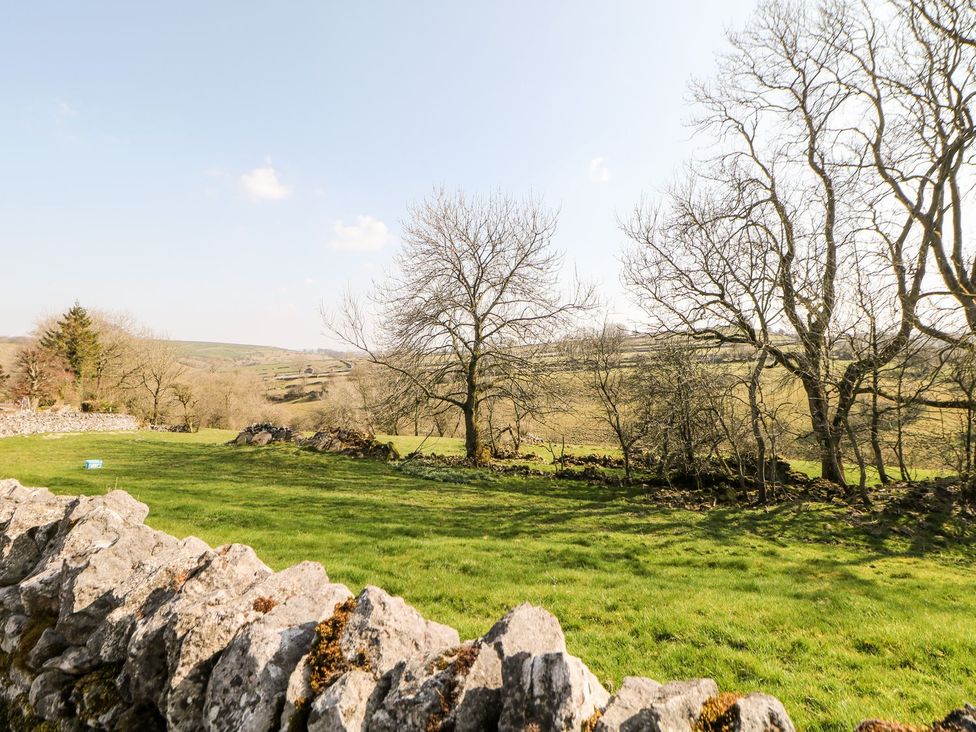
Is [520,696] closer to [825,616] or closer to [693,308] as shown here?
[825,616]

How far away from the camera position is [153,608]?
10.8 feet

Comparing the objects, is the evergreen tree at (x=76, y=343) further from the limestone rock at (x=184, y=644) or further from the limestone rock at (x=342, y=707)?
the limestone rock at (x=342, y=707)

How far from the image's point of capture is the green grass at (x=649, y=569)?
4.67 m

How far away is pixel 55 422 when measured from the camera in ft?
92.8

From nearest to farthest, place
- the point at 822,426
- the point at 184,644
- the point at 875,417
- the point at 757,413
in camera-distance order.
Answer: the point at 184,644 < the point at 757,413 < the point at 875,417 < the point at 822,426

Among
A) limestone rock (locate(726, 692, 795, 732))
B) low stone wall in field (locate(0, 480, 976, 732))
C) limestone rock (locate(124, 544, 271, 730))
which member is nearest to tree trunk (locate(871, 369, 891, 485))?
limestone rock (locate(726, 692, 795, 732))

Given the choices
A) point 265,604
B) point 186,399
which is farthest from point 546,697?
point 186,399

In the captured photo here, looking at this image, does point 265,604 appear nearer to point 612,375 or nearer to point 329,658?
point 329,658

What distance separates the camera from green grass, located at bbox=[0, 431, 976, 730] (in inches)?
184

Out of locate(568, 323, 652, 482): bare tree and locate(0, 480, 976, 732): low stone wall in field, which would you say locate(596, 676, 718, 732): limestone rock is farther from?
locate(568, 323, 652, 482): bare tree

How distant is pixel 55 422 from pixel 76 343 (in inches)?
635

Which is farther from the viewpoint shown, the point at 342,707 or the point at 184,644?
the point at 184,644

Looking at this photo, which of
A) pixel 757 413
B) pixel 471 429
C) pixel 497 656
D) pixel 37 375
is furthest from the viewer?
pixel 37 375

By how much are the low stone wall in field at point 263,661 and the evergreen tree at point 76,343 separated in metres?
48.9
